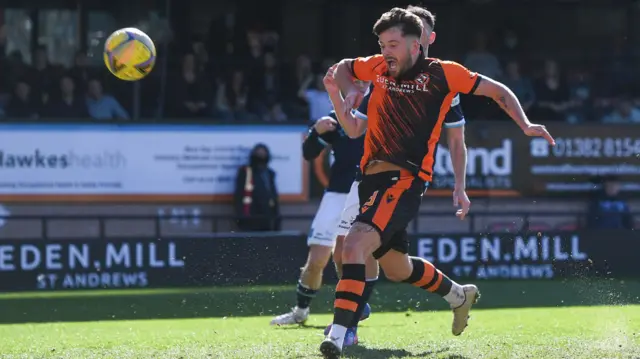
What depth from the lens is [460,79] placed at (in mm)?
7266

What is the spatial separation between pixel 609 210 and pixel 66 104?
7209 mm

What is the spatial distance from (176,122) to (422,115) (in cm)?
798

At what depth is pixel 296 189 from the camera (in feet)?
50.1

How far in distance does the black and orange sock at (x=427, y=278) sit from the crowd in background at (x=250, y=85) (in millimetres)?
7555

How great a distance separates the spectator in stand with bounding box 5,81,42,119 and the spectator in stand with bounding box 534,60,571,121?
22.4ft

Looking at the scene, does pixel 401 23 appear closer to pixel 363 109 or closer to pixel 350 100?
pixel 350 100

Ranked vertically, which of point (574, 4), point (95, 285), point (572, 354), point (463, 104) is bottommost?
point (95, 285)

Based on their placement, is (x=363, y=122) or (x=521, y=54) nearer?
(x=363, y=122)

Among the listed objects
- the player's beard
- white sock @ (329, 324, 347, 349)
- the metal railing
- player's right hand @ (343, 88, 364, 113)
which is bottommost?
the metal railing

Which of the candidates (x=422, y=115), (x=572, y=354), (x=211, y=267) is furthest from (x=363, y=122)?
(x=211, y=267)

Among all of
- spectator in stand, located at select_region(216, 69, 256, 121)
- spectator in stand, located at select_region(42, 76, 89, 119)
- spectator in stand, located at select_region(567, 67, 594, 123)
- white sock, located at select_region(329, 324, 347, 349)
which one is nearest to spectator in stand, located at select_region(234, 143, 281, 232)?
spectator in stand, located at select_region(216, 69, 256, 121)

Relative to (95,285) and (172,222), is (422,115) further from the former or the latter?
(172,222)

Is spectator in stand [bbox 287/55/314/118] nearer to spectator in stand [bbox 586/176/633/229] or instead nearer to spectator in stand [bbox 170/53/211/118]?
spectator in stand [bbox 170/53/211/118]

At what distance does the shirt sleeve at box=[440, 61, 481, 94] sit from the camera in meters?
7.25
